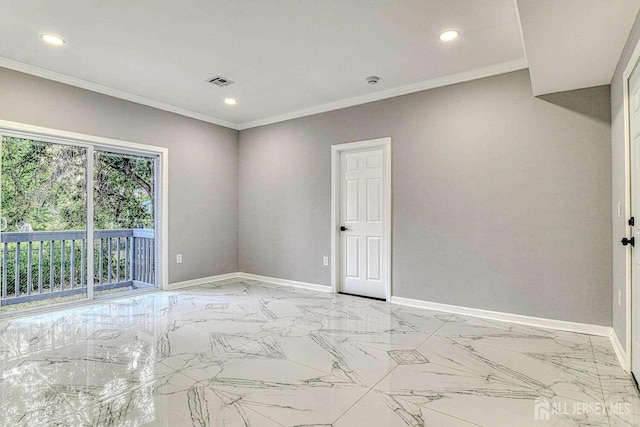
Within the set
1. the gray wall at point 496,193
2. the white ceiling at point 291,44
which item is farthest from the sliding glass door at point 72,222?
the gray wall at point 496,193

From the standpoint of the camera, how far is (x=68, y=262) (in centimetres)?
406

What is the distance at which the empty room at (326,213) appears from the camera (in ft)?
7.09

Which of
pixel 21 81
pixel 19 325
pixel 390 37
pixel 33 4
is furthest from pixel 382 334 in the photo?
pixel 21 81

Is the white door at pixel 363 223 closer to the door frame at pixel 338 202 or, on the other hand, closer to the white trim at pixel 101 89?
the door frame at pixel 338 202

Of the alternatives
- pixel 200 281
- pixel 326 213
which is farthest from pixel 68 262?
pixel 326 213

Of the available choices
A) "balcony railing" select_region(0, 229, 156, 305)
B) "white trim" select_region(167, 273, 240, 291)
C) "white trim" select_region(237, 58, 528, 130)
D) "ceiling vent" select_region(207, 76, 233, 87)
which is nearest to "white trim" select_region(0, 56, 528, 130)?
"white trim" select_region(237, 58, 528, 130)

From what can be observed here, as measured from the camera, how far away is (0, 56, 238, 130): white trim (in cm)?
352

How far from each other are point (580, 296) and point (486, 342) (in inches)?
40.7

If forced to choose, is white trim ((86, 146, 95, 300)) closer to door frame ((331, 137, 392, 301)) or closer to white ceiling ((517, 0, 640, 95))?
door frame ((331, 137, 392, 301))

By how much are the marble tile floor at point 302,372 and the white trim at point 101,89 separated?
254 centimetres

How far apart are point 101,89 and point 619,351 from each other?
5682 millimetres

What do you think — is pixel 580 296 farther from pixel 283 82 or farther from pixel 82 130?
pixel 82 130

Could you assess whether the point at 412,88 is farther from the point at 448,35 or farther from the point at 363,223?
the point at 363,223

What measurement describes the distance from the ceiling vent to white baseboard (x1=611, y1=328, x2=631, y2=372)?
432 centimetres
